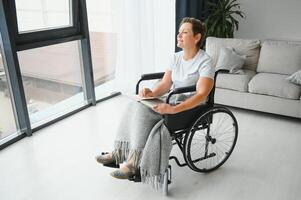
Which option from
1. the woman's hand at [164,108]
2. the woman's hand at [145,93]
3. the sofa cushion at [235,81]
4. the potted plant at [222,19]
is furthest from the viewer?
the potted plant at [222,19]

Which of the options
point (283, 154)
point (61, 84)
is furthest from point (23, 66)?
point (283, 154)

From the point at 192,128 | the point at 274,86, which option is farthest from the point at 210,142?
the point at 274,86

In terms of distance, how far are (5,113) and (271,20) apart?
3423 mm

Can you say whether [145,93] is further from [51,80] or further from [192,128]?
[51,80]

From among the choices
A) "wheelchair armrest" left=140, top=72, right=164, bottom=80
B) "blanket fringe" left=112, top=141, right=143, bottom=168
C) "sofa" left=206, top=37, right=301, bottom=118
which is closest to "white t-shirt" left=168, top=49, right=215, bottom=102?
"wheelchair armrest" left=140, top=72, right=164, bottom=80

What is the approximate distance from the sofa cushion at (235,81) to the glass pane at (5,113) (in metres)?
2.05

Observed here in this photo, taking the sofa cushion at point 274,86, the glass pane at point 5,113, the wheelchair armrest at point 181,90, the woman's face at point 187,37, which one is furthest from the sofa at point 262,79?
the glass pane at point 5,113

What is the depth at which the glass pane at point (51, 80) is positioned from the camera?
2.67 m

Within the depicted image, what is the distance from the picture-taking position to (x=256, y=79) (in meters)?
2.82

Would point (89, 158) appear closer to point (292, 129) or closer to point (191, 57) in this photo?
point (191, 57)

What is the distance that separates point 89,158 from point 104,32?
1698 millimetres

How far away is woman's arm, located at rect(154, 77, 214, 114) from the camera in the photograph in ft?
5.38

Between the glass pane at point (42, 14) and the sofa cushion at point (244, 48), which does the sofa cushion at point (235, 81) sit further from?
the glass pane at point (42, 14)

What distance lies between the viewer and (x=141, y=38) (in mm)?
3436
